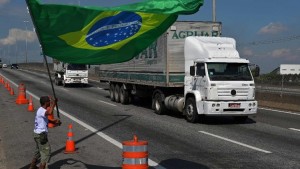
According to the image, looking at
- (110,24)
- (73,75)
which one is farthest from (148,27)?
(73,75)

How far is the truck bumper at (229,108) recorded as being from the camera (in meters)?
16.7

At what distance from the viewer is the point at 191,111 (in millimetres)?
17656

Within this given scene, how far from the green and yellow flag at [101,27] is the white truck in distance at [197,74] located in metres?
8.82

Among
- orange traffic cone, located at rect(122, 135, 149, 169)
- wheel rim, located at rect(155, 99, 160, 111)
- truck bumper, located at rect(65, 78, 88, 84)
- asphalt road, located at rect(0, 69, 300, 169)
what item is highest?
truck bumper, located at rect(65, 78, 88, 84)

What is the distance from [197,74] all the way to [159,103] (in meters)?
3.45

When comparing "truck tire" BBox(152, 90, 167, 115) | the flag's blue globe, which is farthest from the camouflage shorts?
"truck tire" BBox(152, 90, 167, 115)

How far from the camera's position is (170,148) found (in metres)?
12.1

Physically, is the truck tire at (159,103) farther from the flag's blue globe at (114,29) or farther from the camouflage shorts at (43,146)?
the flag's blue globe at (114,29)

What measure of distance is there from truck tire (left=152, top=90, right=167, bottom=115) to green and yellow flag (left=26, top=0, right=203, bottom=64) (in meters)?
12.1

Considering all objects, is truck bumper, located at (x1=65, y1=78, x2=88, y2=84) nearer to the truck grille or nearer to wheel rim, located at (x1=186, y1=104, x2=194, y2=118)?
wheel rim, located at (x1=186, y1=104, x2=194, y2=118)

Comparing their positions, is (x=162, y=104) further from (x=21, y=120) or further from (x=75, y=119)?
(x=21, y=120)

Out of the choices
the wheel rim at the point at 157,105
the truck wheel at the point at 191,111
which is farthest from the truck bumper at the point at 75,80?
the truck wheel at the point at 191,111

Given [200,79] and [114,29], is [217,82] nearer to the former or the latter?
[200,79]

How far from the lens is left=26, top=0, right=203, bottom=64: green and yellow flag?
753 cm
